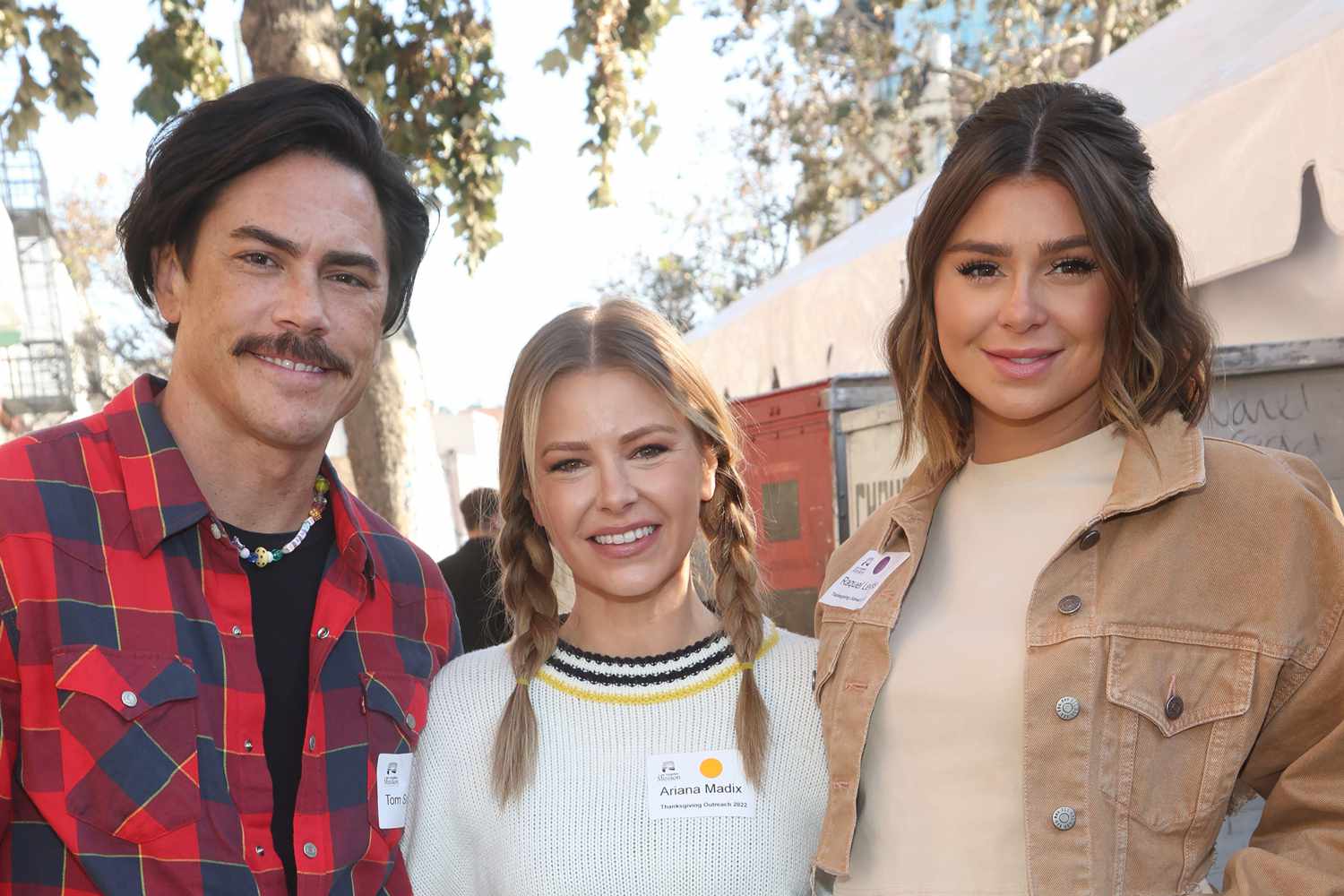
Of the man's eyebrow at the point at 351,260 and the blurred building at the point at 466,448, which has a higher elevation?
the blurred building at the point at 466,448

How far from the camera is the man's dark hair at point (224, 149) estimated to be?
2619 millimetres

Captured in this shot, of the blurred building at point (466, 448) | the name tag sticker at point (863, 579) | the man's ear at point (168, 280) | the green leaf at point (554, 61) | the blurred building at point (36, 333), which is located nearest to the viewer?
the name tag sticker at point (863, 579)

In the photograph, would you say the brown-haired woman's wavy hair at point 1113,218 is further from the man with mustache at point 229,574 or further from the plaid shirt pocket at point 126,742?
the plaid shirt pocket at point 126,742

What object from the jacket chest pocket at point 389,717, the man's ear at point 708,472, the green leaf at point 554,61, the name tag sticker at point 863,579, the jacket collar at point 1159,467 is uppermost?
the green leaf at point 554,61

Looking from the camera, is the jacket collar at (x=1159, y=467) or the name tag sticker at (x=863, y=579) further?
the name tag sticker at (x=863, y=579)

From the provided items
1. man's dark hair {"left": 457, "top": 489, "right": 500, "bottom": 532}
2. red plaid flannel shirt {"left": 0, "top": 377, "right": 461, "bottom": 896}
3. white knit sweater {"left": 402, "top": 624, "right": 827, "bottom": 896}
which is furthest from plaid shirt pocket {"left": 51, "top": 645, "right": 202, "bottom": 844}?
man's dark hair {"left": 457, "top": 489, "right": 500, "bottom": 532}

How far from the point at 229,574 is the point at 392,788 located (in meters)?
0.50

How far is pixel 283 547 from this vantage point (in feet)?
8.64

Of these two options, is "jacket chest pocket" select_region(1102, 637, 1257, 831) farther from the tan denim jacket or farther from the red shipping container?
the red shipping container

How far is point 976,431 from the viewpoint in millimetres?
2559

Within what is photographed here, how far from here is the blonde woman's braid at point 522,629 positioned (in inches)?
99.5

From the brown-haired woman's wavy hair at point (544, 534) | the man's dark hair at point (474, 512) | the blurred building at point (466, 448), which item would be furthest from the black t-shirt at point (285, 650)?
the blurred building at point (466, 448)

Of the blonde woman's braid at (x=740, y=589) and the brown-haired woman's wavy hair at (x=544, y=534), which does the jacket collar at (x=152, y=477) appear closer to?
the brown-haired woman's wavy hair at (x=544, y=534)

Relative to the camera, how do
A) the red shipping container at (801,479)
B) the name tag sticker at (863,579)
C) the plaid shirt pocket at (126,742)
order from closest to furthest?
the plaid shirt pocket at (126,742)
the name tag sticker at (863,579)
the red shipping container at (801,479)
